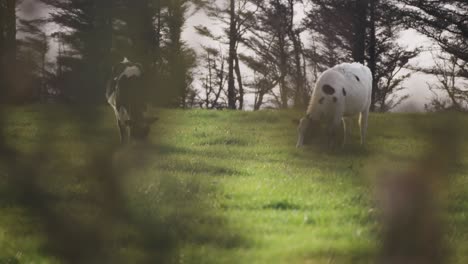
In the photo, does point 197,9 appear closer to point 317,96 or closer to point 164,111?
point 164,111

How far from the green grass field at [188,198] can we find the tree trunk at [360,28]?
16.7 metres

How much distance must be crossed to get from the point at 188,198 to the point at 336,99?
12.8 meters

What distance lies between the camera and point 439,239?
1536mm

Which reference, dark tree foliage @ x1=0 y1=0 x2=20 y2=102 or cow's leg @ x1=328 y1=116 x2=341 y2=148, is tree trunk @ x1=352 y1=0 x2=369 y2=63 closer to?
cow's leg @ x1=328 y1=116 x2=341 y2=148

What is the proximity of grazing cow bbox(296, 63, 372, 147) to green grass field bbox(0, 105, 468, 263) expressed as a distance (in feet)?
4.73

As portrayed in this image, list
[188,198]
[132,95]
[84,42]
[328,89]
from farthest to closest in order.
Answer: [328,89]
[132,95]
[188,198]
[84,42]

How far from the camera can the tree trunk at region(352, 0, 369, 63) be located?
94.1 ft

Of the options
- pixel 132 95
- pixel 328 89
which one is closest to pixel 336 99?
pixel 328 89

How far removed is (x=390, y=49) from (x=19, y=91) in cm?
3197

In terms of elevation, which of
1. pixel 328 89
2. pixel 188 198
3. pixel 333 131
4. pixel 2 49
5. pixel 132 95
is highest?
pixel 328 89

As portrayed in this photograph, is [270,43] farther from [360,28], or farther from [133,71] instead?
[133,71]

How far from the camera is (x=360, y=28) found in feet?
97.7

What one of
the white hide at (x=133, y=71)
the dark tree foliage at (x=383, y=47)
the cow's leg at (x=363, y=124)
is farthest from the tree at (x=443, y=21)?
the white hide at (x=133, y=71)

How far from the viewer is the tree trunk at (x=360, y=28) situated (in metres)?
28.7
